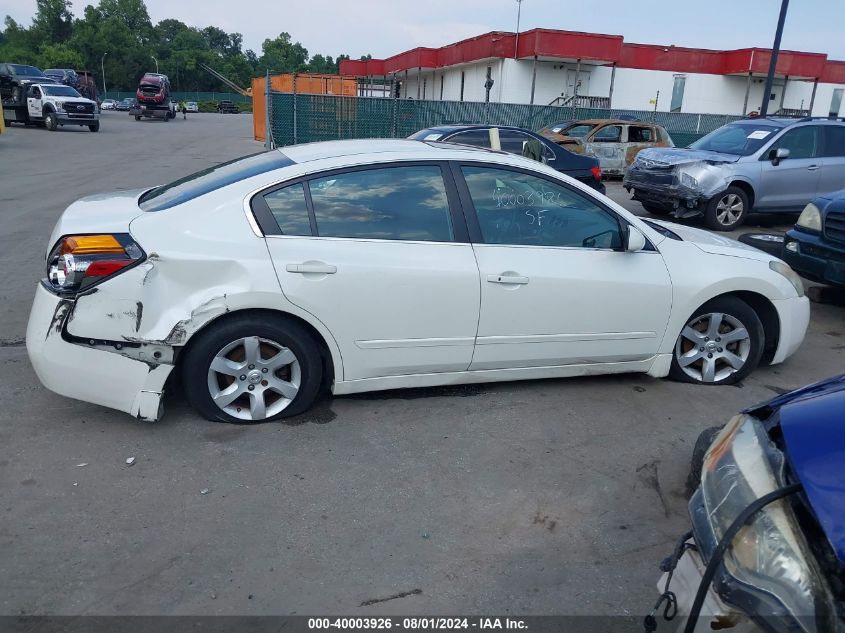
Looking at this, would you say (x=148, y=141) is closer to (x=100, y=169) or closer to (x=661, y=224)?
(x=100, y=169)

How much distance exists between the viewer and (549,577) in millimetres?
2832

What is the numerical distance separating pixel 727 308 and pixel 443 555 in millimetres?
2818

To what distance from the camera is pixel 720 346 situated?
4.71 metres

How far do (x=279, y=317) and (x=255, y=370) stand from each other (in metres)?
0.34

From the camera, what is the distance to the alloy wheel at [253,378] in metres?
3.80

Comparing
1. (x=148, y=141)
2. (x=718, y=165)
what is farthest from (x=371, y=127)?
(x=718, y=165)

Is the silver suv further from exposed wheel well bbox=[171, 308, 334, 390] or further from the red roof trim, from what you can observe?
the red roof trim

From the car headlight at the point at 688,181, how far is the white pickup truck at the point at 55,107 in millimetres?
26490

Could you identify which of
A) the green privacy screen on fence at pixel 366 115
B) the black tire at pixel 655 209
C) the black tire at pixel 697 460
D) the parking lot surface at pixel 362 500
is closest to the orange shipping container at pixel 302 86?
the green privacy screen on fence at pixel 366 115

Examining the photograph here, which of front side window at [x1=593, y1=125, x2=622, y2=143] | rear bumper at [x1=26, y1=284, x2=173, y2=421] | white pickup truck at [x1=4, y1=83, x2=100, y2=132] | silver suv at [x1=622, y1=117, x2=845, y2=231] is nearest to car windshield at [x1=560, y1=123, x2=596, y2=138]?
front side window at [x1=593, y1=125, x2=622, y2=143]

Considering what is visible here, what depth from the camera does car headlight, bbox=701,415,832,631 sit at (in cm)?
158

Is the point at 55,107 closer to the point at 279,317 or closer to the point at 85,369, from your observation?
the point at 85,369

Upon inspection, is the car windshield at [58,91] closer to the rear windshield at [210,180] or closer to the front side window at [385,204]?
the rear windshield at [210,180]

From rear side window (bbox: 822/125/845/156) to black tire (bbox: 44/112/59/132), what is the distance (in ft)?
93.9
